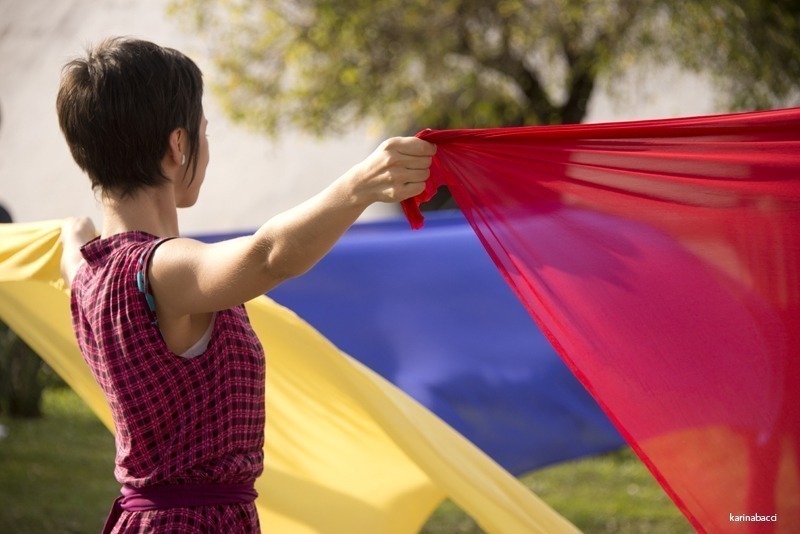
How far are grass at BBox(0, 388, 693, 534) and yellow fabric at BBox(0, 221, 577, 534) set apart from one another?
2449 millimetres

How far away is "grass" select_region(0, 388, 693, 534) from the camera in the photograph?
5.43 metres

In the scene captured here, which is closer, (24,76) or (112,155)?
(112,155)

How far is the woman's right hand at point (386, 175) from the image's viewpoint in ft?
5.09

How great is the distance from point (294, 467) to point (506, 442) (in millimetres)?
1250

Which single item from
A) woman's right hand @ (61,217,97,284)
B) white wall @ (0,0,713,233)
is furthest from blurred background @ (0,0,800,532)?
woman's right hand @ (61,217,97,284)

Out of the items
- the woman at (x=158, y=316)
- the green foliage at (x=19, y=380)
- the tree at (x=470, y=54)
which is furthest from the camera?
the green foliage at (x=19, y=380)

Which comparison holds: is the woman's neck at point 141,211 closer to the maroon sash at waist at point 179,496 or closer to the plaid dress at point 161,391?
the plaid dress at point 161,391

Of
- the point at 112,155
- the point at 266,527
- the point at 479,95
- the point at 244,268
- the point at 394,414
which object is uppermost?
the point at 479,95

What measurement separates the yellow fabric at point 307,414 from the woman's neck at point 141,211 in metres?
0.99

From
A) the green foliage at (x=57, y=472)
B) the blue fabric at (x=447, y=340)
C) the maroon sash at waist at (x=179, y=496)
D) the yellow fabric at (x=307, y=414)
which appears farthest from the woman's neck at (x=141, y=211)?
the green foliage at (x=57, y=472)

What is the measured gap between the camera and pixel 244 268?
157 cm

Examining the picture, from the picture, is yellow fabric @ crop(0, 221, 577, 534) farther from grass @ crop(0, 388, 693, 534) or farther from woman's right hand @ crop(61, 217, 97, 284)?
grass @ crop(0, 388, 693, 534)

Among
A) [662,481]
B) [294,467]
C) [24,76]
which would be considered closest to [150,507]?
[662,481]

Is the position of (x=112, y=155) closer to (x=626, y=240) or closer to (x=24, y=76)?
(x=626, y=240)
